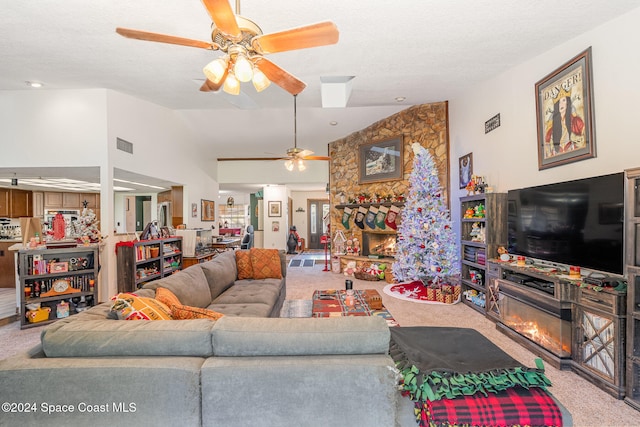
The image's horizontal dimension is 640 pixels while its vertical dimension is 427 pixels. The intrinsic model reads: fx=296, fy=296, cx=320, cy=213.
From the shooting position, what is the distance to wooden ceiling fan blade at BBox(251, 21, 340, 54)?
172cm

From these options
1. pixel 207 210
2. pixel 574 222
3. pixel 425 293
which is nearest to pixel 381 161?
pixel 425 293

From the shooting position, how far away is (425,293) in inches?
185

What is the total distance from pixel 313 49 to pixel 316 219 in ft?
28.8

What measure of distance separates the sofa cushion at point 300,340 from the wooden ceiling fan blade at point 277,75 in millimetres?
1804

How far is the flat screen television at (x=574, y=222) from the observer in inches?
85.2

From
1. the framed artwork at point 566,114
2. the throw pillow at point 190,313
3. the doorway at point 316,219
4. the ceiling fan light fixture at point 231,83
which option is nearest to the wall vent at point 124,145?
the ceiling fan light fixture at point 231,83

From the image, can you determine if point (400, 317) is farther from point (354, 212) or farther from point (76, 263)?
point (76, 263)

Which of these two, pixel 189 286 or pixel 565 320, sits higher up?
pixel 189 286

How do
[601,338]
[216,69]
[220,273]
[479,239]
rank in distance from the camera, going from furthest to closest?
[479,239]
[220,273]
[601,338]
[216,69]

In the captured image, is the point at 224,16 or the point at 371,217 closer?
the point at 224,16

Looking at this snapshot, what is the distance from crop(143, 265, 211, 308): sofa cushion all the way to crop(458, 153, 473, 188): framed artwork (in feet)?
12.8

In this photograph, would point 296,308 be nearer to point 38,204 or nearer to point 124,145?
point 124,145

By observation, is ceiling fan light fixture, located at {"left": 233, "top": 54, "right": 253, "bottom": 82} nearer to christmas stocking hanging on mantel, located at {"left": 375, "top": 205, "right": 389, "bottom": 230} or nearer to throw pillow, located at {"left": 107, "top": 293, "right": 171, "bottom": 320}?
throw pillow, located at {"left": 107, "top": 293, "right": 171, "bottom": 320}

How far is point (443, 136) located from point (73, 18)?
4952 mm
